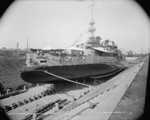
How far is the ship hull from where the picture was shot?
29.5 ft

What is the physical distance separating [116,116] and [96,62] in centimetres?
1053

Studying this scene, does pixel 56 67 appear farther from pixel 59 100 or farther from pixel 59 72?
pixel 59 100

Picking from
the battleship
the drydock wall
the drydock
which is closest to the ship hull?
the battleship

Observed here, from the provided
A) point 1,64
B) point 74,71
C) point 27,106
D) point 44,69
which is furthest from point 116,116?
point 1,64

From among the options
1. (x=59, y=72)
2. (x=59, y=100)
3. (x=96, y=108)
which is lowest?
(x=59, y=100)

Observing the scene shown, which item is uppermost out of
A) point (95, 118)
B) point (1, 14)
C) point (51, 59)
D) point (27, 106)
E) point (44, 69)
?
point (1, 14)

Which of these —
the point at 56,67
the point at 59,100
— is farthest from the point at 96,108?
the point at 56,67

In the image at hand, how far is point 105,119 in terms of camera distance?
2.63 meters

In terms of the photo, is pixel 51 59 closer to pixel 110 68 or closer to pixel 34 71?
pixel 34 71

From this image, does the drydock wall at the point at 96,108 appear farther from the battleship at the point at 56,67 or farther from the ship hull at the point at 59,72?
the ship hull at the point at 59,72

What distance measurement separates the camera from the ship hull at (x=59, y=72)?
898cm

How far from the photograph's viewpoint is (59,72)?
10.0m

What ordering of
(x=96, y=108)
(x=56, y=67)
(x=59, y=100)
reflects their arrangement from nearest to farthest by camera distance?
(x=96, y=108), (x=59, y=100), (x=56, y=67)

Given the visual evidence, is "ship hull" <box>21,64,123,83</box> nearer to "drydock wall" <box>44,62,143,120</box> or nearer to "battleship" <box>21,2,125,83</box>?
"battleship" <box>21,2,125,83</box>
